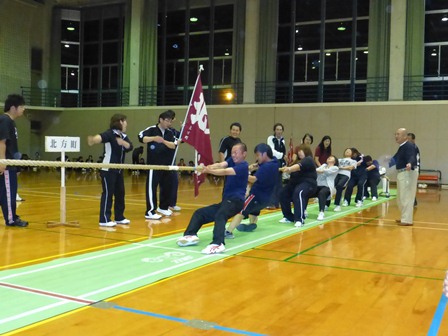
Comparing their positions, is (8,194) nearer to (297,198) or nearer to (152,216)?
(152,216)

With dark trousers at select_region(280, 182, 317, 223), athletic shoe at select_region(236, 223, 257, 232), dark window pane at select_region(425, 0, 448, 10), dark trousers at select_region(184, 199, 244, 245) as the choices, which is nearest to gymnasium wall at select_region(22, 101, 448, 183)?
dark window pane at select_region(425, 0, 448, 10)

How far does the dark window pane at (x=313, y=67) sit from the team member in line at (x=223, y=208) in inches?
706

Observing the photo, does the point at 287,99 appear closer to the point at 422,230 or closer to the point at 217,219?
the point at 422,230

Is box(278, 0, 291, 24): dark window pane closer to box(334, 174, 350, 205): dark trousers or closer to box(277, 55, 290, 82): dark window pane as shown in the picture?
box(277, 55, 290, 82): dark window pane

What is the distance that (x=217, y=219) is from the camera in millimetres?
5117

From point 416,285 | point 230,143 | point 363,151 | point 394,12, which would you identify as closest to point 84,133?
point 363,151

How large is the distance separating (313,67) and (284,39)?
6.98 feet

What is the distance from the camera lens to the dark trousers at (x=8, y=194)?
634 cm

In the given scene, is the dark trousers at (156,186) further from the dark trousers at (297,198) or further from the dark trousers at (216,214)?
the dark trousers at (216,214)

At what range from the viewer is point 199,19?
2528cm

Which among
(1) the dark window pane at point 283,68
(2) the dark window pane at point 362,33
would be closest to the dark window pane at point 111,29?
(1) the dark window pane at point 283,68

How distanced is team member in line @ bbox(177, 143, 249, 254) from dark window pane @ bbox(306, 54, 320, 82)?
17937 millimetres

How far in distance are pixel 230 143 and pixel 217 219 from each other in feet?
9.69

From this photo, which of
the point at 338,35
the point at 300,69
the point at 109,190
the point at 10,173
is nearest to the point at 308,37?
the point at 338,35
